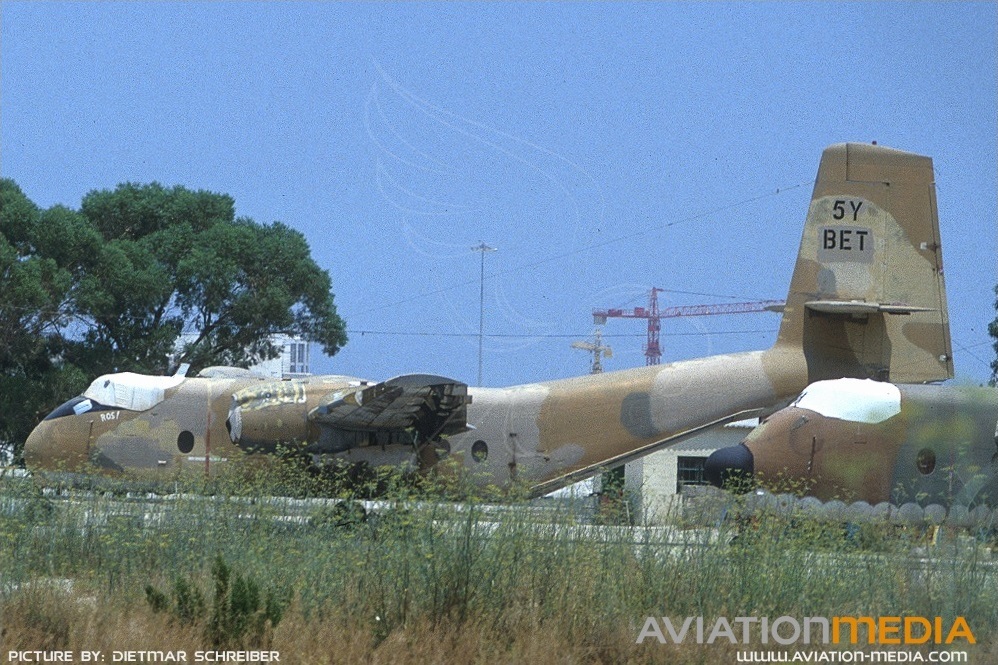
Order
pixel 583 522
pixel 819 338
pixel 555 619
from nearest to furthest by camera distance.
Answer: pixel 555 619
pixel 583 522
pixel 819 338

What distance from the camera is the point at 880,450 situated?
52.9 ft

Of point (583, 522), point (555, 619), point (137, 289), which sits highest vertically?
point (137, 289)

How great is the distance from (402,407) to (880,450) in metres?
7.80

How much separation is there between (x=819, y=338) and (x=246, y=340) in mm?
23950

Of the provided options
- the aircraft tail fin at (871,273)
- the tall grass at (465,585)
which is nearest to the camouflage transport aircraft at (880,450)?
the aircraft tail fin at (871,273)

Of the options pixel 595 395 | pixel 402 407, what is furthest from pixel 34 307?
pixel 595 395

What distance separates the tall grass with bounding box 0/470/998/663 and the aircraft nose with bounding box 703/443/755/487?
17.4ft

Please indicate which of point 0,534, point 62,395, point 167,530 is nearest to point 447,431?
point 167,530

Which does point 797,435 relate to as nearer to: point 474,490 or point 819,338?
point 819,338

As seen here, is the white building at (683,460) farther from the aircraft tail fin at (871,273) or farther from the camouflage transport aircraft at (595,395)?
the camouflage transport aircraft at (595,395)

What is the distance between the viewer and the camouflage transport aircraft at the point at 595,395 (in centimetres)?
1916

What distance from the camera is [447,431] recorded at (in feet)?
64.5

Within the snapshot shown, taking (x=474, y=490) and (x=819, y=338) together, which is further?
(x=819, y=338)

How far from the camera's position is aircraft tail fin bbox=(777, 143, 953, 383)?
20750 mm
